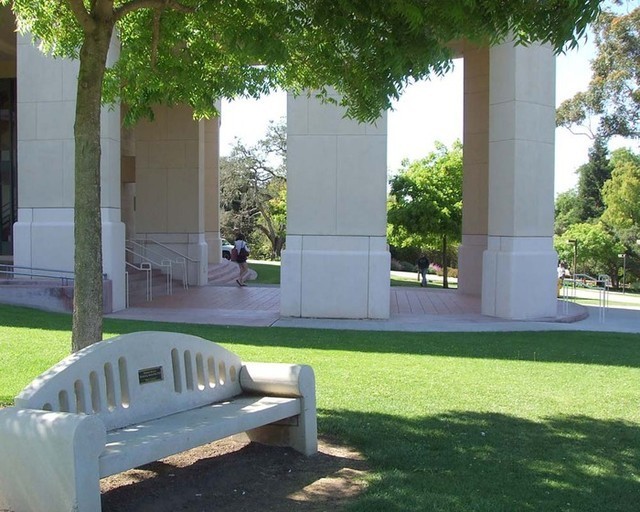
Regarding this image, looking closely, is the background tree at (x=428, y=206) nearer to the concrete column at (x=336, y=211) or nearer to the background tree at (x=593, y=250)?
the concrete column at (x=336, y=211)

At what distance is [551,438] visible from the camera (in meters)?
6.13

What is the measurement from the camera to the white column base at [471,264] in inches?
803

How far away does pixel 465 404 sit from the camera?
7344mm

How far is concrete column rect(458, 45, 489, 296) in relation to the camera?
2028cm

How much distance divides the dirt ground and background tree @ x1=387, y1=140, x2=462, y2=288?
22.1 m

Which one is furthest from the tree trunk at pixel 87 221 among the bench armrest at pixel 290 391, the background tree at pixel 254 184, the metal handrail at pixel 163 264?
the background tree at pixel 254 184

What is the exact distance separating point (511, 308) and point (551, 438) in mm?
9150

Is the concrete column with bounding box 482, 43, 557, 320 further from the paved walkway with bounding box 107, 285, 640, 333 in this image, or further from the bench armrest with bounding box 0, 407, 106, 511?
the bench armrest with bounding box 0, 407, 106, 511

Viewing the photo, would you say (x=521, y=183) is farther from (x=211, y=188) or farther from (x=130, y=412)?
(x=211, y=188)

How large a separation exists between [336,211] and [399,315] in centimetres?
264

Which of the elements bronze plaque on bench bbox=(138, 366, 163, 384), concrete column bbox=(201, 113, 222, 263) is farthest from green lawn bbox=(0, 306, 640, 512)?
concrete column bbox=(201, 113, 222, 263)

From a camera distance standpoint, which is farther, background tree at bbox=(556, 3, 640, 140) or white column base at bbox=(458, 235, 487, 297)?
background tree at bbox=(556, 3, 640, 140)

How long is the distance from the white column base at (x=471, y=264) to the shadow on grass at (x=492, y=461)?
13746mm

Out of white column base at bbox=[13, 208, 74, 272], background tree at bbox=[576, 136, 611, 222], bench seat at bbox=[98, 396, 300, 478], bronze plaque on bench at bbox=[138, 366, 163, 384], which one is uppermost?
background tree at bbox=[576, 136, 611, 222]
